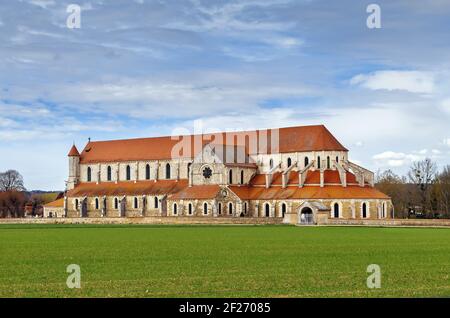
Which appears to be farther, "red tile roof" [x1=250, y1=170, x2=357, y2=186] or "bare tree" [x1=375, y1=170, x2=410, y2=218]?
"bare tree" [x1=375, y1=170, x2=410, y2=218]

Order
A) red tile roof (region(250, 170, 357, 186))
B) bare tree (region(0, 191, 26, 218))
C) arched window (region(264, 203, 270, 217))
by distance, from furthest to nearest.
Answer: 1. bare tree (region(0, 191, 26, 218))
2. arched window (region(264, 203, 270, 217))
3. red tile roof (region(250, 170, 357, 186))

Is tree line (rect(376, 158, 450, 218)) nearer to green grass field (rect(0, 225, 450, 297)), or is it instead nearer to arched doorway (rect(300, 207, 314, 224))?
arched doorway (rect(300, 207, 314, 224))

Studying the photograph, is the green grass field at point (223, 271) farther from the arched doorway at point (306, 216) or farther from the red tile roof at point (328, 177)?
the red tile roof at point (328, 177)

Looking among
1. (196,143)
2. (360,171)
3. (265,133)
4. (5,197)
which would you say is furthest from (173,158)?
(5,197)

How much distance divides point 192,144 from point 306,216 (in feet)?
93.7

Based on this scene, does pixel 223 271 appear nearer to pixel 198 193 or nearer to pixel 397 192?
pixel 198 193

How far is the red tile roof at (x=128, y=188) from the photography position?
12131cm

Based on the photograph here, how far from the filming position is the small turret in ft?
443

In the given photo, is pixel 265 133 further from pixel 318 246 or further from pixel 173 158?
pixel 318 246

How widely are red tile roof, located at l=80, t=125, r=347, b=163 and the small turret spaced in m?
0.94

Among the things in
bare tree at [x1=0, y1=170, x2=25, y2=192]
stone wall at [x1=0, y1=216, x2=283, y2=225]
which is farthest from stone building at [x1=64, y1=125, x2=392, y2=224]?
bare tree at [x1=0, y1=170, x2=25, y2=192]

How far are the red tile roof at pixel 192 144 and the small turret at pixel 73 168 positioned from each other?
941 millimetres

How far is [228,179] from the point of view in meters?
114
